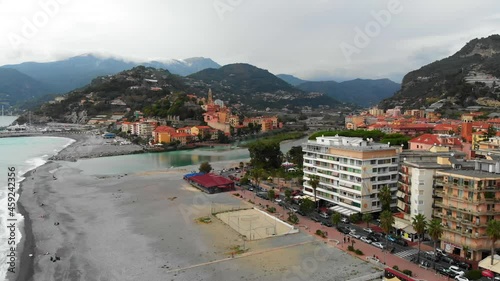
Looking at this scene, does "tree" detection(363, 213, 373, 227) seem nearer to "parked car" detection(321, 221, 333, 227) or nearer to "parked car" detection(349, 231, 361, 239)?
"parked car" detection(349, 231, 361, 239)

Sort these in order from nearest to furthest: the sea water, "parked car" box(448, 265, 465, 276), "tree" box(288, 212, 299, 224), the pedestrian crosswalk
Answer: "parked car" box(448, 265, 465, 276)
the pedestrian crosswalk
the sea water
"tree" box(288, 212, 299, 224)

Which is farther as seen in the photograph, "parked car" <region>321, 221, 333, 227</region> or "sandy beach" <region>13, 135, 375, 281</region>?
"parked car" <region>321, 221, 333, 227</region>

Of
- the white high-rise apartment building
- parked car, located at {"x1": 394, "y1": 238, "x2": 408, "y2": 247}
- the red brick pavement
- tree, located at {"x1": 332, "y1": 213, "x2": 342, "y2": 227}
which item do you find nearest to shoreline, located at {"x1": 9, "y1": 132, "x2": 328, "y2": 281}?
the red brick pavement

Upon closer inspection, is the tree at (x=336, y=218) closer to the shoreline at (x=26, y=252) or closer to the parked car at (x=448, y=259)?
the parked car at (x=448, y=259)

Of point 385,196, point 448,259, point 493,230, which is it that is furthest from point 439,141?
point 493,230

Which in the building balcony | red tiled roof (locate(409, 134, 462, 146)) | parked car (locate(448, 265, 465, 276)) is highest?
red tiled roof (locate(409, 134, 462, 146))

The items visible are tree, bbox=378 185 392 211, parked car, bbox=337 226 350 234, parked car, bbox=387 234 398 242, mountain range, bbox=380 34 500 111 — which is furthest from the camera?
mountain range, bbox=380 34 500 111

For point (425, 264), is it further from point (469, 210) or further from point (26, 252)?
point (26, 252)
